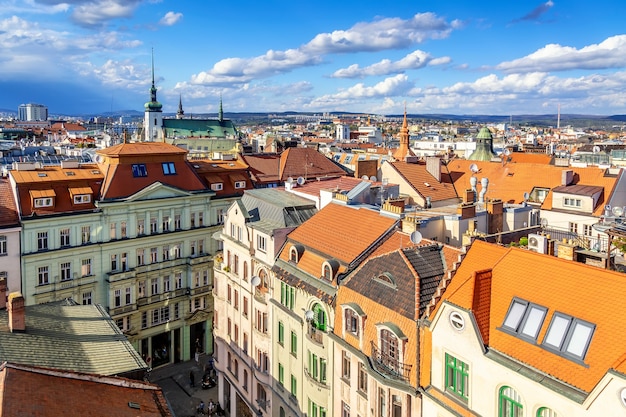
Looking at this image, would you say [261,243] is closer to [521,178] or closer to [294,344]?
[294,344]

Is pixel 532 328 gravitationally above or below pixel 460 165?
below

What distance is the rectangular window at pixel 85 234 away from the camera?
166 feet

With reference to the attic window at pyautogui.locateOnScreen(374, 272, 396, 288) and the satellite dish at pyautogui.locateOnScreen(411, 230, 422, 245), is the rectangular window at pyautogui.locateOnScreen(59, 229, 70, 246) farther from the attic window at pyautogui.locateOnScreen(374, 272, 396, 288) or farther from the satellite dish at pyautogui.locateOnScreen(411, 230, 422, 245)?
the satellite dish at pyautogui.locateOnScreen(411, 230, 422, 245)

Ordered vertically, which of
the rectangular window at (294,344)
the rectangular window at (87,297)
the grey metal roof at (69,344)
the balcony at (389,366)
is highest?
the grey metal roof at (69,344)

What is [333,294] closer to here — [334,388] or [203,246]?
[334,388]

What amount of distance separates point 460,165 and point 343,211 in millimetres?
35808

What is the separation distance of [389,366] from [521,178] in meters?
39.5

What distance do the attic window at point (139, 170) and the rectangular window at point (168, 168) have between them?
2.05 m

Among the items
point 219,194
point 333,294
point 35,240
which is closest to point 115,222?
point 35,240

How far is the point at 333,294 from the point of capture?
30.7 metres

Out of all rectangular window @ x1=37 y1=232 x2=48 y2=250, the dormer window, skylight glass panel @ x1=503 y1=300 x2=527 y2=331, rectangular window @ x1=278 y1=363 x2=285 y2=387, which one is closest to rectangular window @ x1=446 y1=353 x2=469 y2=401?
skylight glass panel @ x1=503 y1=300 x2=527 y2=331

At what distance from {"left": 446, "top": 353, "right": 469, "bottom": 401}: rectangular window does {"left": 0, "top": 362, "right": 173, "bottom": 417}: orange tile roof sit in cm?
1163

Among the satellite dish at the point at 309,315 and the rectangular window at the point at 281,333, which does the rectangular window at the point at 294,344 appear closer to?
the rectangular window at the point at 281,333

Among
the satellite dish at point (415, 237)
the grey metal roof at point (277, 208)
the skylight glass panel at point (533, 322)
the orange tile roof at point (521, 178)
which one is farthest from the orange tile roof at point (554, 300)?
the orange tile roof at point (521, 178)
